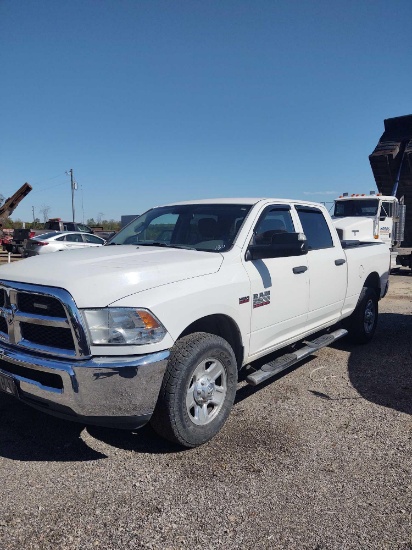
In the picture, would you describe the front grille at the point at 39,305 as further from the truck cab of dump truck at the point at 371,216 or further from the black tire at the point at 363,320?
the truck cab of dump truck at the point at 371,216

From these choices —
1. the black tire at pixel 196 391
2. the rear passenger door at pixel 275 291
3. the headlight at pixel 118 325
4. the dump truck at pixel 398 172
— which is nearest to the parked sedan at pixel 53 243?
the dump truck at pixel 398 172

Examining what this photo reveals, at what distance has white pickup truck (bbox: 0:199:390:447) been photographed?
2.83 meters


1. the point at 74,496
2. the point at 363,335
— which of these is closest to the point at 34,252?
the point at 363,335

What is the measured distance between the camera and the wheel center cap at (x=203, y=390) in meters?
3.30

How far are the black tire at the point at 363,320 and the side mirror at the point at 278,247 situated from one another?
2498mm

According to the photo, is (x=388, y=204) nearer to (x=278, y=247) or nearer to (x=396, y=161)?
(x=396, y=161)

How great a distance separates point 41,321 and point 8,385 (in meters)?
0.58

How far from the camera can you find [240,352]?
378 cm

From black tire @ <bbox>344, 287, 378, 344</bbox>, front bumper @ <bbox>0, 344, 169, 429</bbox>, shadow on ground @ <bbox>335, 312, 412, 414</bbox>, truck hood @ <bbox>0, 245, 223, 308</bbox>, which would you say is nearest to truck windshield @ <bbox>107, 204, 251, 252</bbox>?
truck hood @ <bbox>0, 245, 223, 308</bbox>

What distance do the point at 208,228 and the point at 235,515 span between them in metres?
2.46

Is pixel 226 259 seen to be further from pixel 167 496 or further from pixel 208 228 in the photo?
pixel 167 496

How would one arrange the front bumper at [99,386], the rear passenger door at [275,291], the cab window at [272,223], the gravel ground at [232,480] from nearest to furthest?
1. the gravel ground at [232,480]
2. the front bumper at [99,386]
3. the rear passenger door at [275,291]
4. the cab window at [272,223]

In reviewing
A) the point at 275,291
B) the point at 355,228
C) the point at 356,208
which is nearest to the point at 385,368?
the point at 275,291

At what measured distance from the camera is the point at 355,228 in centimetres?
1290
